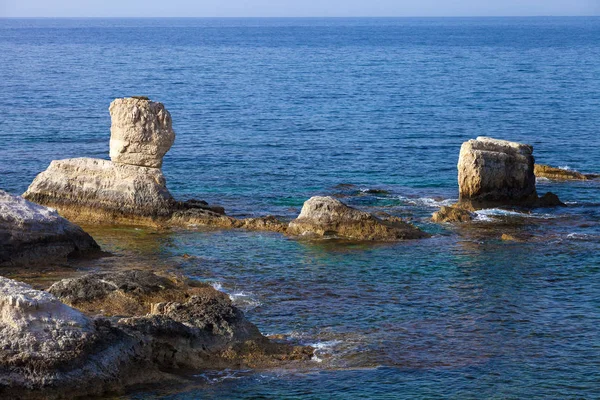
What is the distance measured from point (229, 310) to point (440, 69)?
10382 centimetres

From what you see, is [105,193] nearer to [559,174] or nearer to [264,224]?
[264,224]

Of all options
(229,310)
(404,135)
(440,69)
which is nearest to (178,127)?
(404,135)

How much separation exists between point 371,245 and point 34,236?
42.0 feet

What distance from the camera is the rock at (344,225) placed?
3809cm

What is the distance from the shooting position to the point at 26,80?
10156 cm

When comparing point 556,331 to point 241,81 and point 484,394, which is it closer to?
point 484,394

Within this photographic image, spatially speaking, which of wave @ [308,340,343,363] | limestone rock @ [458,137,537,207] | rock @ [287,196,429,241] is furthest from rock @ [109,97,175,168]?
wave @ [308,340,343,363]

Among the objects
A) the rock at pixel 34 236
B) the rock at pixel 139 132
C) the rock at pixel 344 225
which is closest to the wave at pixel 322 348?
the rock at pixel 34 236

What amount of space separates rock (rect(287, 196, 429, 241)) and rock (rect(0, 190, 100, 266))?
29.5 feet

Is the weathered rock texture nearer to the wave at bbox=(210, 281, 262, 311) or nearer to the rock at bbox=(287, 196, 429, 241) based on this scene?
the rock at bbox=(287, 196, 429, 241)

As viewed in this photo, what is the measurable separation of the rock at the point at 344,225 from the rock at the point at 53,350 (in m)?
17.0

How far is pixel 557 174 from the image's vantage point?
5159cm

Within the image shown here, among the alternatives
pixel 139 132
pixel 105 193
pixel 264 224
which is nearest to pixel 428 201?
pixel 264 224

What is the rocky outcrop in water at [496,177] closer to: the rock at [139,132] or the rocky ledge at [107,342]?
the rock at [139,132]
